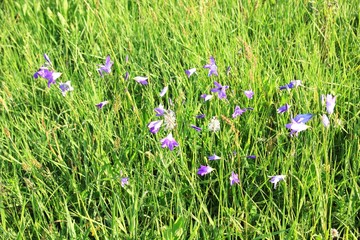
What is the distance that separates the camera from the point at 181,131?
1.80m

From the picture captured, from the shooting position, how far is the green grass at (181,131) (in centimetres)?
150

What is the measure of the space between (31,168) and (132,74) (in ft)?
2.51

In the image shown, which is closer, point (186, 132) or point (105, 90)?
point (186, 132)

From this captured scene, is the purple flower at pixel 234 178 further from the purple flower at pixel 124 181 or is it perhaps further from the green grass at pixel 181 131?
the purple flower at pixel 124 181

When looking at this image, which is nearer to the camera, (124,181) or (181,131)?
(124,181)

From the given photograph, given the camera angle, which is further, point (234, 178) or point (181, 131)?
point (181, 131)

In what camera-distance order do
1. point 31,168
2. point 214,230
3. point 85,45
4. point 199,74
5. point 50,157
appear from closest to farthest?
point 214,230 → point 31,168 → point 50,157 → point 199,74 → point 85,45

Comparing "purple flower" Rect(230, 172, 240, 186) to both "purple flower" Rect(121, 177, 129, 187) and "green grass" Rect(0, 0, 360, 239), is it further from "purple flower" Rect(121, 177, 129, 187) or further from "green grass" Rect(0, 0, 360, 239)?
"purple flower" Rect(121, 177, 129, 187)

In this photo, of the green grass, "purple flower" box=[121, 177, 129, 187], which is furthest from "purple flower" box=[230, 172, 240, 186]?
"purple flower" box=[121, 177, 129, 187]

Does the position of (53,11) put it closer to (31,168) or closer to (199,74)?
(199,74)

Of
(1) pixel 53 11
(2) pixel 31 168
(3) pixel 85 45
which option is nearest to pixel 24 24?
(1) pixel 53 11

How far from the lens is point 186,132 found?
1.79 meters

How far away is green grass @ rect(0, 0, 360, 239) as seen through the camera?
58.9 inches

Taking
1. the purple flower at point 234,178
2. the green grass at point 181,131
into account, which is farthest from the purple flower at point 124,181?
the purple flower at point 234,178
